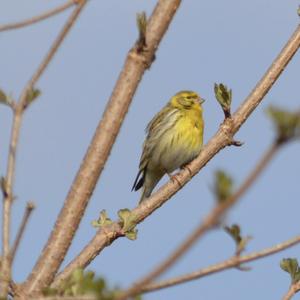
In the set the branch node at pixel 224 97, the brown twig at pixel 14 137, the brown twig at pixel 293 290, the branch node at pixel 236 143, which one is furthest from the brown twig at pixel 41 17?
the branch node at pixel 236 143

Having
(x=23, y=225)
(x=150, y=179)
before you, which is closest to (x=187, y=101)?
(x=150, y=179)

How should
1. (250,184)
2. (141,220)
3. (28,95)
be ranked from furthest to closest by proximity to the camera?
(141,220) < (28,95) < (250,184)

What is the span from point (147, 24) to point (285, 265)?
49.0 inches

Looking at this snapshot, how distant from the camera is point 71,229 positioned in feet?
9.30

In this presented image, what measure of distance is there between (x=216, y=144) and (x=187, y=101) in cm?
661

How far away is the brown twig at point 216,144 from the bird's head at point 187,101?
20.6ft

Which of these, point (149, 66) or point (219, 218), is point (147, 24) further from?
point (219, 218)

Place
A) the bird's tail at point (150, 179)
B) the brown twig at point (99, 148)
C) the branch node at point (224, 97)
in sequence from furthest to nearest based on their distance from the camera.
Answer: the bird's tail at point (150, 179) → the branch node at point (224, 97) → the brown twig at point (99, 148)

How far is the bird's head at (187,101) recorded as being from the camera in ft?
34.8

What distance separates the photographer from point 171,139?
10227mm

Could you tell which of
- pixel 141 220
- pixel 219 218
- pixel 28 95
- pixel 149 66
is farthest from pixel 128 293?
pixel 141 220

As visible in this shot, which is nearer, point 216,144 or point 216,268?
point 216,268

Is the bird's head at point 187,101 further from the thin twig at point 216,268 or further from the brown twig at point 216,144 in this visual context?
the thin twig at point 216,268

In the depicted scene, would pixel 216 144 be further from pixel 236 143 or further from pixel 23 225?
pixel 23 225
